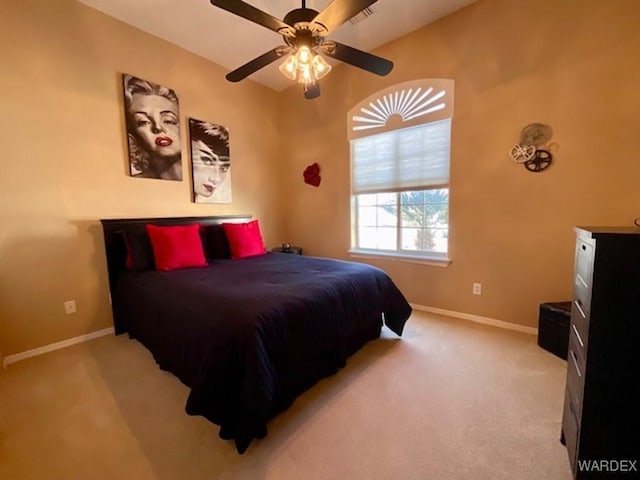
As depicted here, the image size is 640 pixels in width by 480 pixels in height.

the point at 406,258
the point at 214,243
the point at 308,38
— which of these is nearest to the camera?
the point at 308,38

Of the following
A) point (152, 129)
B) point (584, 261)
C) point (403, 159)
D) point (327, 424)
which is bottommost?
point (327, 424)

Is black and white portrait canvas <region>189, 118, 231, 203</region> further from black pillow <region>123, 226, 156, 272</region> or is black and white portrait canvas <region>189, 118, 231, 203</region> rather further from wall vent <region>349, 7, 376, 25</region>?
wall vent <region>349, 7, 376, 25</region>

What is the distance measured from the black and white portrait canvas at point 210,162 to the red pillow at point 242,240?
57cm

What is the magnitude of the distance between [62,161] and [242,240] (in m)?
1.73

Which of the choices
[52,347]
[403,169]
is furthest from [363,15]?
[52,347]

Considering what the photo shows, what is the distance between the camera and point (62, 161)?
2406 mm

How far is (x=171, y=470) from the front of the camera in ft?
4.09

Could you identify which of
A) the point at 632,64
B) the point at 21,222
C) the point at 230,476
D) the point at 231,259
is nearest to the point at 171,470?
the point at 230,476

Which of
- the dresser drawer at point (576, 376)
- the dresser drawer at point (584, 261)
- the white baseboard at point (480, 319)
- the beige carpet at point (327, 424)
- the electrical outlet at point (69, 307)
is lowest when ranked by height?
the beige carpet at point (327, 424)

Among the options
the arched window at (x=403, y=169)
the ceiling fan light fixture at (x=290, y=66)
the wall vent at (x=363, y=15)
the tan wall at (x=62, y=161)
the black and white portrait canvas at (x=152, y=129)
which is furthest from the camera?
the arched window at (x=403, y=169)

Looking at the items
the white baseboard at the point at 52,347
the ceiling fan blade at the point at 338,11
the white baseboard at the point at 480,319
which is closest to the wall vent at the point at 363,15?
the ceiling fan blade at the point at 338,11

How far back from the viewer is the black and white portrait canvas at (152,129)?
9.11ft

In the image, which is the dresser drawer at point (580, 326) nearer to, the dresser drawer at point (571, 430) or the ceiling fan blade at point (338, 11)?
the dresser drawer at point (571, 430)

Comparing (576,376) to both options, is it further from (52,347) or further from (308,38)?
(52,347)
